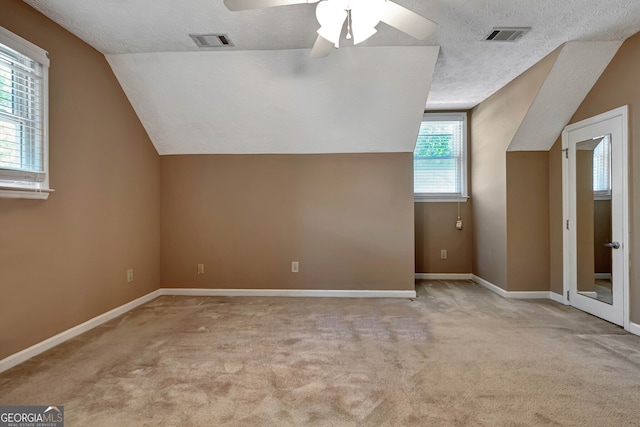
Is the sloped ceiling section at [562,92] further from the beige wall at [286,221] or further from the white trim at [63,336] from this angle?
the white trim at [63,336]

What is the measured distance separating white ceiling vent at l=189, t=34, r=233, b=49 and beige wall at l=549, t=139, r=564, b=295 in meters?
3.77

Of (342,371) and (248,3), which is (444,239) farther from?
(248,3)

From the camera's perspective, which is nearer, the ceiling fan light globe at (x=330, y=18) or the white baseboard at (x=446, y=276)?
the ceiling fan light globe at (x=330, y=18)

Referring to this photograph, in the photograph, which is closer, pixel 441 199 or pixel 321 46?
pixel 321 46

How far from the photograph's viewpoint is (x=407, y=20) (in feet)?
6.07

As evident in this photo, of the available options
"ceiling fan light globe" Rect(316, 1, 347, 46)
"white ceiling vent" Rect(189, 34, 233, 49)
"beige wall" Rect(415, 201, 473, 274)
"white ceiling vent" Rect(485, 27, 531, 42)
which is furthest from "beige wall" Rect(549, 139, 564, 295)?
→ "white ceiling vent" Rect(189, 34, 233, 49)

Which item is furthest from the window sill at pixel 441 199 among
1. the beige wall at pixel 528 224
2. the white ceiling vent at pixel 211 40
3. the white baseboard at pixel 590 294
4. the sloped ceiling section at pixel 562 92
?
the white ceiling vent at pixel 211 40

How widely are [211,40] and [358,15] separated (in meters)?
1.62

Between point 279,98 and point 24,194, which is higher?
point 279,98

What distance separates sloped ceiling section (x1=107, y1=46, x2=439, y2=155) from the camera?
3.15 meters

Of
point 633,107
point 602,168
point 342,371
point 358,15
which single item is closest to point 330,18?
point 358,15

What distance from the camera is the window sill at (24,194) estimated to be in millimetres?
A: 2120

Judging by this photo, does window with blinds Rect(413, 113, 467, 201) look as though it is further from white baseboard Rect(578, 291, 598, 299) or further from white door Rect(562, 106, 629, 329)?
white baseboard Rect(578, 291, 598, 299)

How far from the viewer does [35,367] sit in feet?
7.27
